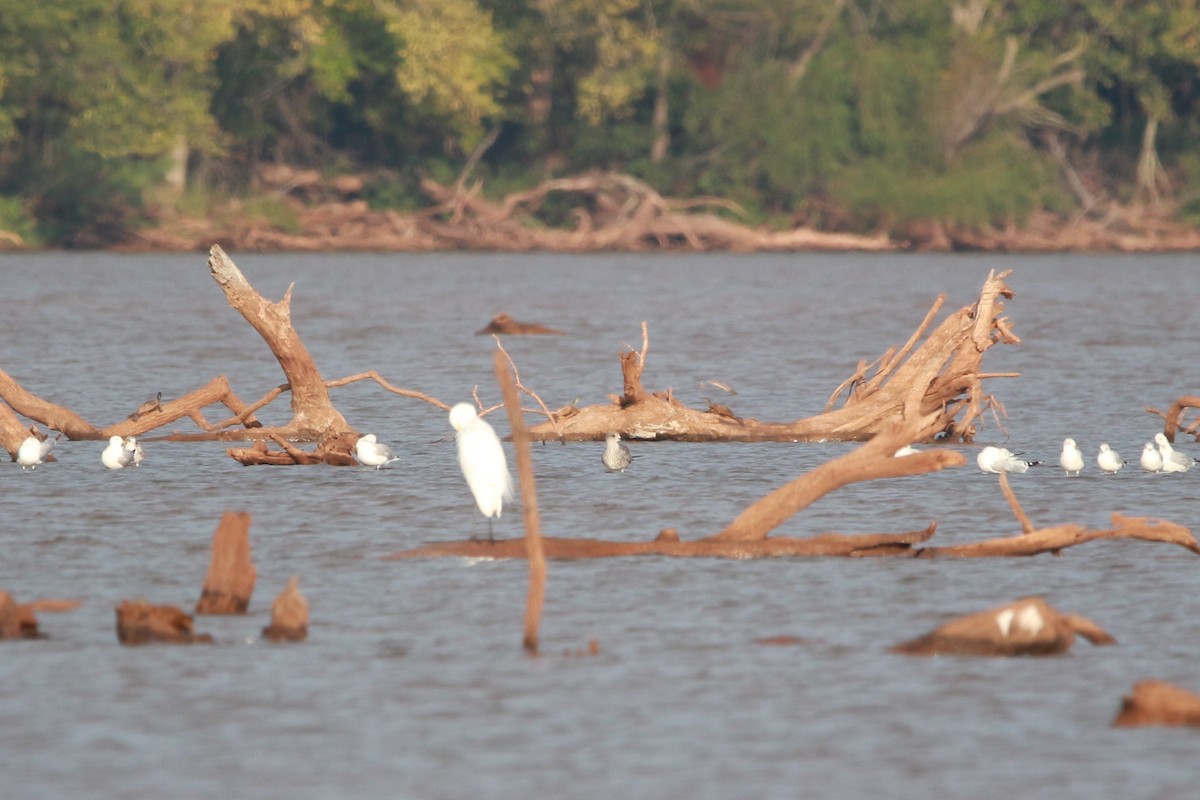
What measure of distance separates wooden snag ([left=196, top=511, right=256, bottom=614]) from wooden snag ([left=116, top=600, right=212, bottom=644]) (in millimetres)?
459

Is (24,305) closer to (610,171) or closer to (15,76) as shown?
(15,76)

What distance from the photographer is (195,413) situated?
17969 millimetres

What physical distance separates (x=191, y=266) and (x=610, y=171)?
15088 millimetres

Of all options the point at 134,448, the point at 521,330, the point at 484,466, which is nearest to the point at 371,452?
the point at 134,448

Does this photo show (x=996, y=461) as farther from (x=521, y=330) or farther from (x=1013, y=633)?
(x=521, y=330)

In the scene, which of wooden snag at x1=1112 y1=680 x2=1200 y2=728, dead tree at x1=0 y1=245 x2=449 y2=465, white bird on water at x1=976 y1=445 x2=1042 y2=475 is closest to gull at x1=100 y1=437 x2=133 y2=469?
→ dead tree at x1=0 y1=245 x2=449 y2=465

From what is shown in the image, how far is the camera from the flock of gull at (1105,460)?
17.1m

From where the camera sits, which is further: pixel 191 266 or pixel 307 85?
pixel 307 85

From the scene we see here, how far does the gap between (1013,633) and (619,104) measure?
5905cm

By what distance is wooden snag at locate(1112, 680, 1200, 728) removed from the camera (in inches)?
352

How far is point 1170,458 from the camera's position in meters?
17.3

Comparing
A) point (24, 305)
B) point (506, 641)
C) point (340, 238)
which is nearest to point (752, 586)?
point (506, 641)

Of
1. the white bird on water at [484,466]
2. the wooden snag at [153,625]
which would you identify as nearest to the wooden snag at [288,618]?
the wooden snag at [153,625]

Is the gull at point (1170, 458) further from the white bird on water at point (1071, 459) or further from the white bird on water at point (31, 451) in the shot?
the white bird on water at point (31, 451)
